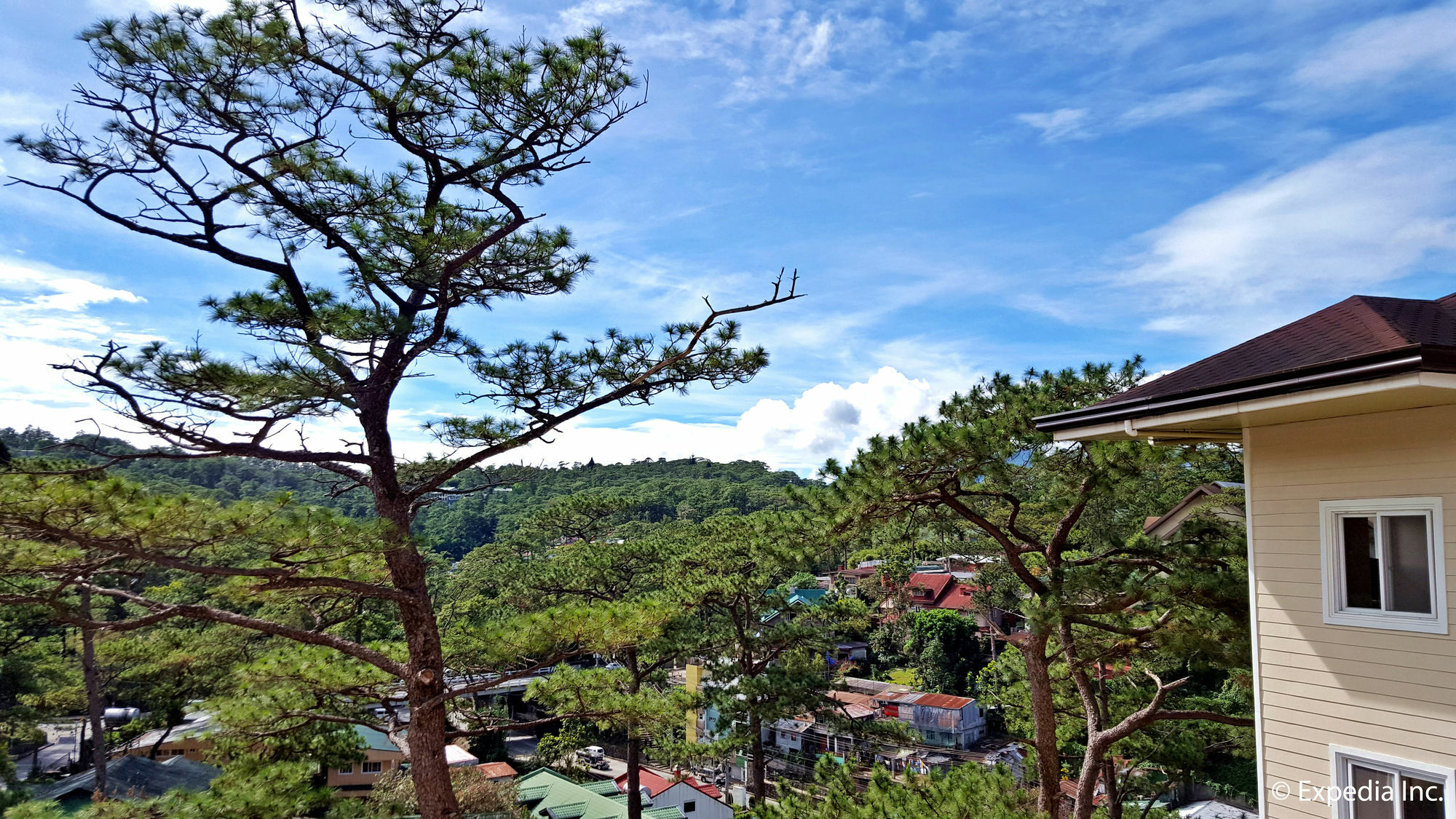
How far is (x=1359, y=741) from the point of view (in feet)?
10.8

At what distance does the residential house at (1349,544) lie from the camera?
3.07 m

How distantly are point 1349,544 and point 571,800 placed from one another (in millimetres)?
13798

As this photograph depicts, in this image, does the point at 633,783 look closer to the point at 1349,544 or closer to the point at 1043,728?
the point at 1043,728

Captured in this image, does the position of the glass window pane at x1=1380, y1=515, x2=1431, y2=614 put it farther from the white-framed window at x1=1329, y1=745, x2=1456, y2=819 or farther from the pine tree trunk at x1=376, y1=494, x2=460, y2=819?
the pine tree trunk at x1=376, y1=494, x2=460, y2=819

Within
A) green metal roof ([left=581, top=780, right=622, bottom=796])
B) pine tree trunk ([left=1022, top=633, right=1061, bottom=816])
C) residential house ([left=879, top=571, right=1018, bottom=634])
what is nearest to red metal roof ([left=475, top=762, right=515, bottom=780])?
green metal roof ([left=581, top=780, right=622, bottom=796])

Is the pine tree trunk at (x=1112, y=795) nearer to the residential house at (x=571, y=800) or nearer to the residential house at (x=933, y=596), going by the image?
the residential house at (x=571, y=800)

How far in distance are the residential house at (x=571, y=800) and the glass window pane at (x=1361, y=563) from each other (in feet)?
40.6

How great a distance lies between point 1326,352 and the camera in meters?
3.31

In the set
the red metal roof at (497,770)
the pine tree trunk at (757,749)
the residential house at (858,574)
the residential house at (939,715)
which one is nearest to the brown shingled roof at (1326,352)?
the pine tree trunk at (757,749)

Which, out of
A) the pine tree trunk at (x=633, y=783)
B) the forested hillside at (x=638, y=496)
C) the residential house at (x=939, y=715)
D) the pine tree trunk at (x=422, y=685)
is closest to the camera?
the pine tree trunk at (x=422, y=685)

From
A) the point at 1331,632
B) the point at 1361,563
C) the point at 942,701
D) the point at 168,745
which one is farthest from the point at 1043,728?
the point at 168,745

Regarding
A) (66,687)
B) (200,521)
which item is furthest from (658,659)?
(66,687)

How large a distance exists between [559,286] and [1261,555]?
5.29m

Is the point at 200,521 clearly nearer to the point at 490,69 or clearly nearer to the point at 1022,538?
the point at 490,69
